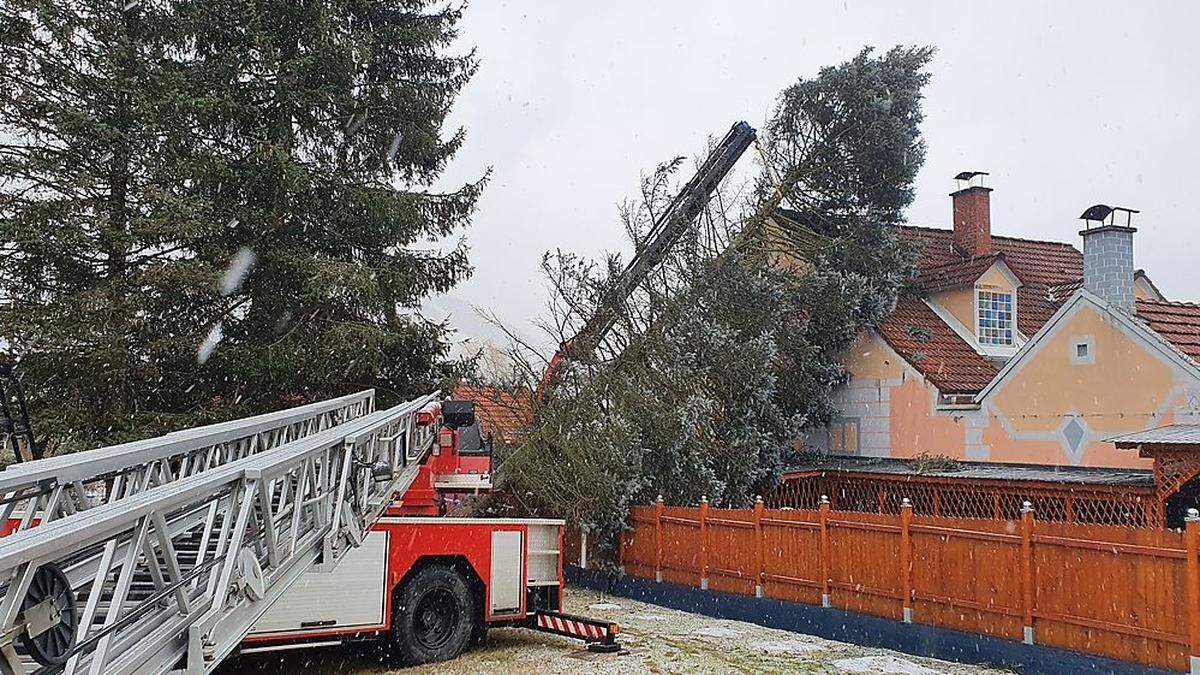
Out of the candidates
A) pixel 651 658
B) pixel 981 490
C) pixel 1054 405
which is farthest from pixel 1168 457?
pixel 651 658

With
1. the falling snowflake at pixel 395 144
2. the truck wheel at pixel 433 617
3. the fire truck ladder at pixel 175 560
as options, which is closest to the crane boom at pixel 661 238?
the falling snowflake at pixel 395 144

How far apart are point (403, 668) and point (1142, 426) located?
12.1 meters

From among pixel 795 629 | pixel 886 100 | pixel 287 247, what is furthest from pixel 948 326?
pixel 287 247

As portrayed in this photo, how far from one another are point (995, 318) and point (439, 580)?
1700cm

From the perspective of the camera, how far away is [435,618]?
11.8 metres

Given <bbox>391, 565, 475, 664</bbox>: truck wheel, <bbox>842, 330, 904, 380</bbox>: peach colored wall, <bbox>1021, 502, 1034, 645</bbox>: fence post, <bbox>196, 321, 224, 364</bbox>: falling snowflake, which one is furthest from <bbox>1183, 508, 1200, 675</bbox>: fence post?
<bbox>196, 321, 224, 364</bbox>: falling snowflake

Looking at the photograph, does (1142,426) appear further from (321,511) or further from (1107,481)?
(321,511)

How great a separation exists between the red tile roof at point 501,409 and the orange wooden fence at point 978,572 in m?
4.46

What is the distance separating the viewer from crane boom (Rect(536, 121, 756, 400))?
20.2 metres

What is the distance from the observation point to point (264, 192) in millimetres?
17625

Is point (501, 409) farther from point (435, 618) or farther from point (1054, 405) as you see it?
point (1054, 405)

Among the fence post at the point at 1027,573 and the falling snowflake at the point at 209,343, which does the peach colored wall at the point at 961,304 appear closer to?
the fence post at the point at 1027,573

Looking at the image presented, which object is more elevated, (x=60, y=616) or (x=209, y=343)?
(x=209, y=343)

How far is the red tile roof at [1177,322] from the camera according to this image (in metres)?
16.1
